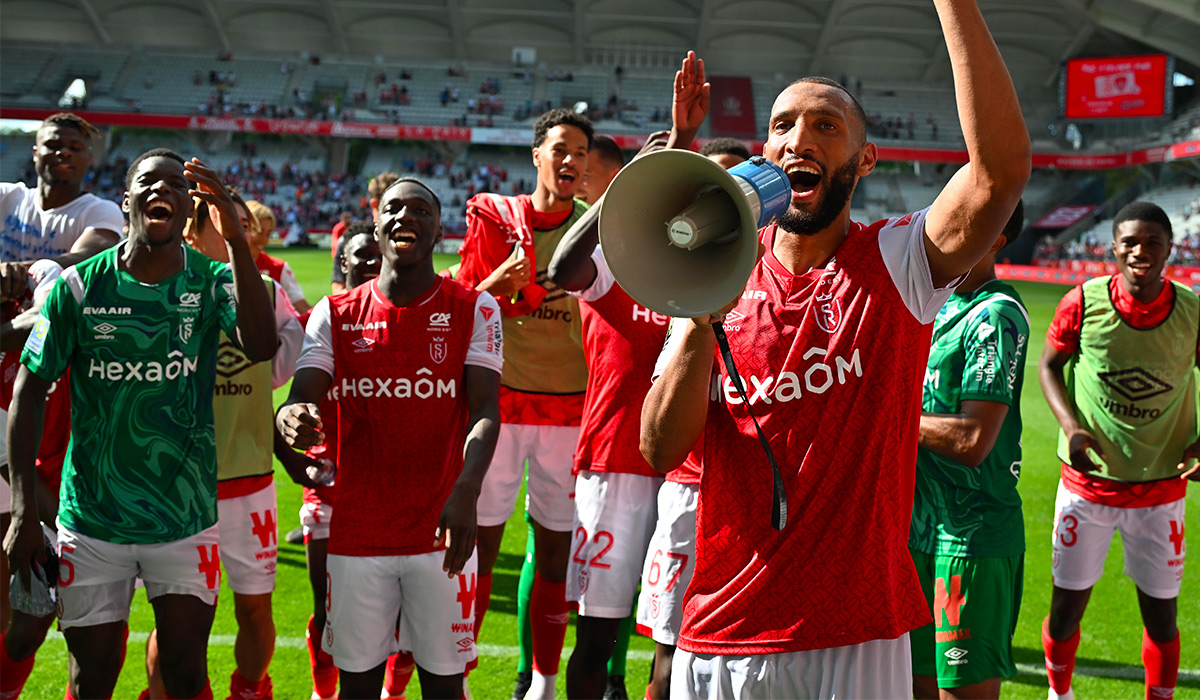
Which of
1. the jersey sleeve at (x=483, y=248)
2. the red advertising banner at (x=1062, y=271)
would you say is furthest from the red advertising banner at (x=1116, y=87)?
the jersey sleeve at (x=483, y=248)

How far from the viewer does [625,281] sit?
184cm

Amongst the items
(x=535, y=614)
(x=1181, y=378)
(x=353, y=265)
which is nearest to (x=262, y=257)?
(x=353, y=265)

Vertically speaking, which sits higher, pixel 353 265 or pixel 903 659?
pixel 353 265

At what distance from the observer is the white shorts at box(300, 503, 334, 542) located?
4488 millimetres

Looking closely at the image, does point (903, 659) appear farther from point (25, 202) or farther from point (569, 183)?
point (25, 202)

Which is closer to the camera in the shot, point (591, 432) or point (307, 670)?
point (591, 432)

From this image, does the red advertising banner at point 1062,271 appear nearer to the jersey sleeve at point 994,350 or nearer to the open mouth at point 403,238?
the jersey sleeve at point 994,350

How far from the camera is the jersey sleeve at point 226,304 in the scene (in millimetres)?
3568

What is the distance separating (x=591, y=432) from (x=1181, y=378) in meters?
A: 2.90

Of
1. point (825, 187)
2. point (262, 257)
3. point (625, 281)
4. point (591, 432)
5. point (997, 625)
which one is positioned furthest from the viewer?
point (262, 257)

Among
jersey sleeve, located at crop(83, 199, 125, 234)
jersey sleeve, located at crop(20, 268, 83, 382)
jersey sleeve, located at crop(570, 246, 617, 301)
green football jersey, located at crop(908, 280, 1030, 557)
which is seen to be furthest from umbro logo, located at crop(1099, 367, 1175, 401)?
jersey sleeve, located at crop(83, 199, 125, 234)

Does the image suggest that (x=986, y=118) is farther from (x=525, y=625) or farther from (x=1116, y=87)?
(x=1116, y=87)

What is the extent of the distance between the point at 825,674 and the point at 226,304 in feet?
8.25

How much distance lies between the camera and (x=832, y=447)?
7.16 ft
